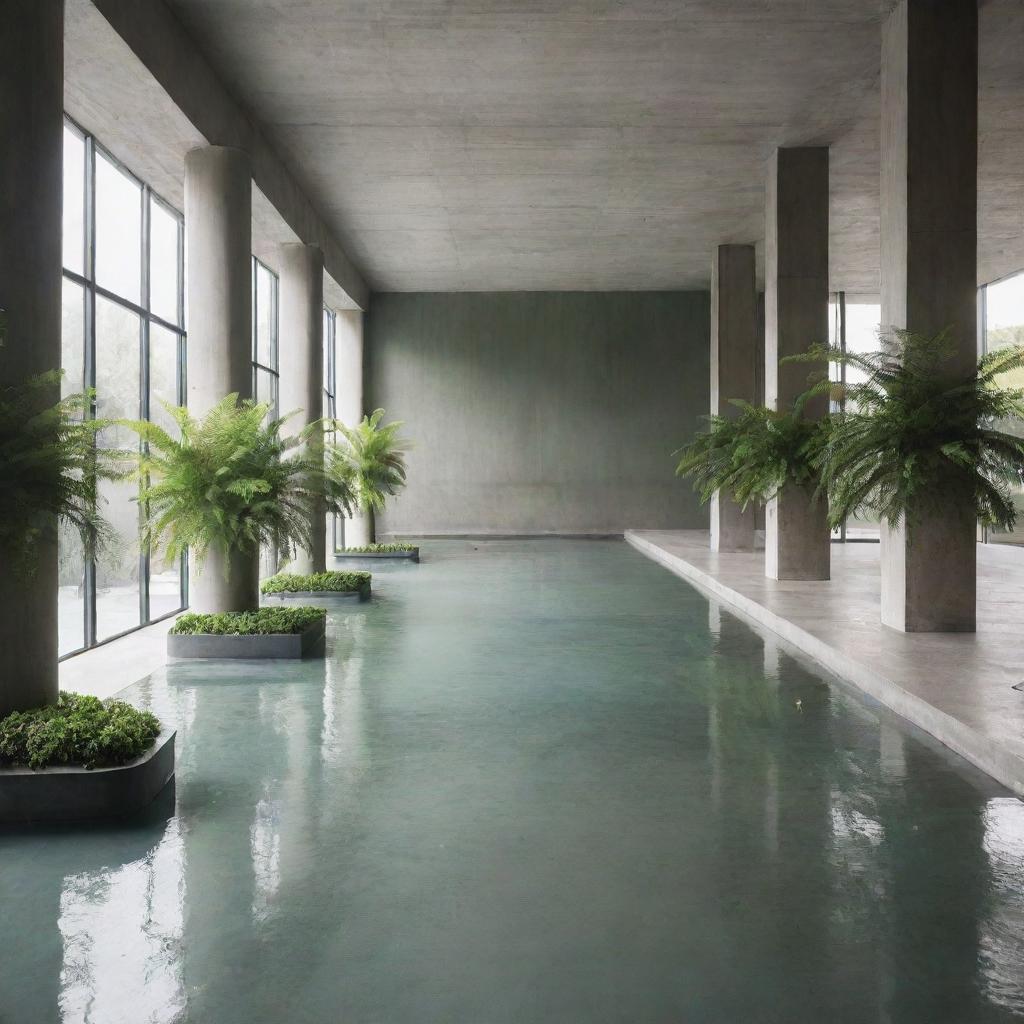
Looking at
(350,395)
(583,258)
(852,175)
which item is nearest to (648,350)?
(583,258)

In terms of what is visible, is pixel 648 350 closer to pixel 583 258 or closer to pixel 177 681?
pixel 583 258

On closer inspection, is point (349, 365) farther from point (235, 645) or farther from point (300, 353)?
point (235, 645)

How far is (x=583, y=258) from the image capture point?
22.0m

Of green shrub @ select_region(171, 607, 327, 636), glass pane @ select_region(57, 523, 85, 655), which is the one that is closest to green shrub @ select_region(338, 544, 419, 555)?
green shrub @ select_region(171, 607, 327, 636)

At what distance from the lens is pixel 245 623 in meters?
9.35

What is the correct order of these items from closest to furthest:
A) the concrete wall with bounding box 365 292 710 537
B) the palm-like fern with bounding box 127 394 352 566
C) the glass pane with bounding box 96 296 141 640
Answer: the palm-like fern with bounding box 127 394 352 566, the glass pane with bounding box 96 296 141 640, the concrete wall with bounding box 365 292 710 537

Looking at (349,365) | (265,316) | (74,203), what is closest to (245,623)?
(74,203)

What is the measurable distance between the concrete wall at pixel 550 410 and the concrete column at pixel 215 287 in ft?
50.1

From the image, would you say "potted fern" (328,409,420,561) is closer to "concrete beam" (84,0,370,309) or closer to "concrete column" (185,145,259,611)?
"concrete beam" (84,0,370,309)

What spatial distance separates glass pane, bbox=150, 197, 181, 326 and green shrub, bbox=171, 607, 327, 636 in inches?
175

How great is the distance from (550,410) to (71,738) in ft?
72.1

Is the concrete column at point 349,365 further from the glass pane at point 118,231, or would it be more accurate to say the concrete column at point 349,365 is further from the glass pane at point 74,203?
the glass pane at point 74,203

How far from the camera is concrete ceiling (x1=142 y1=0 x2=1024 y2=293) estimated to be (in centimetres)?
984

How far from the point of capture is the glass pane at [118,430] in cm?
1036
